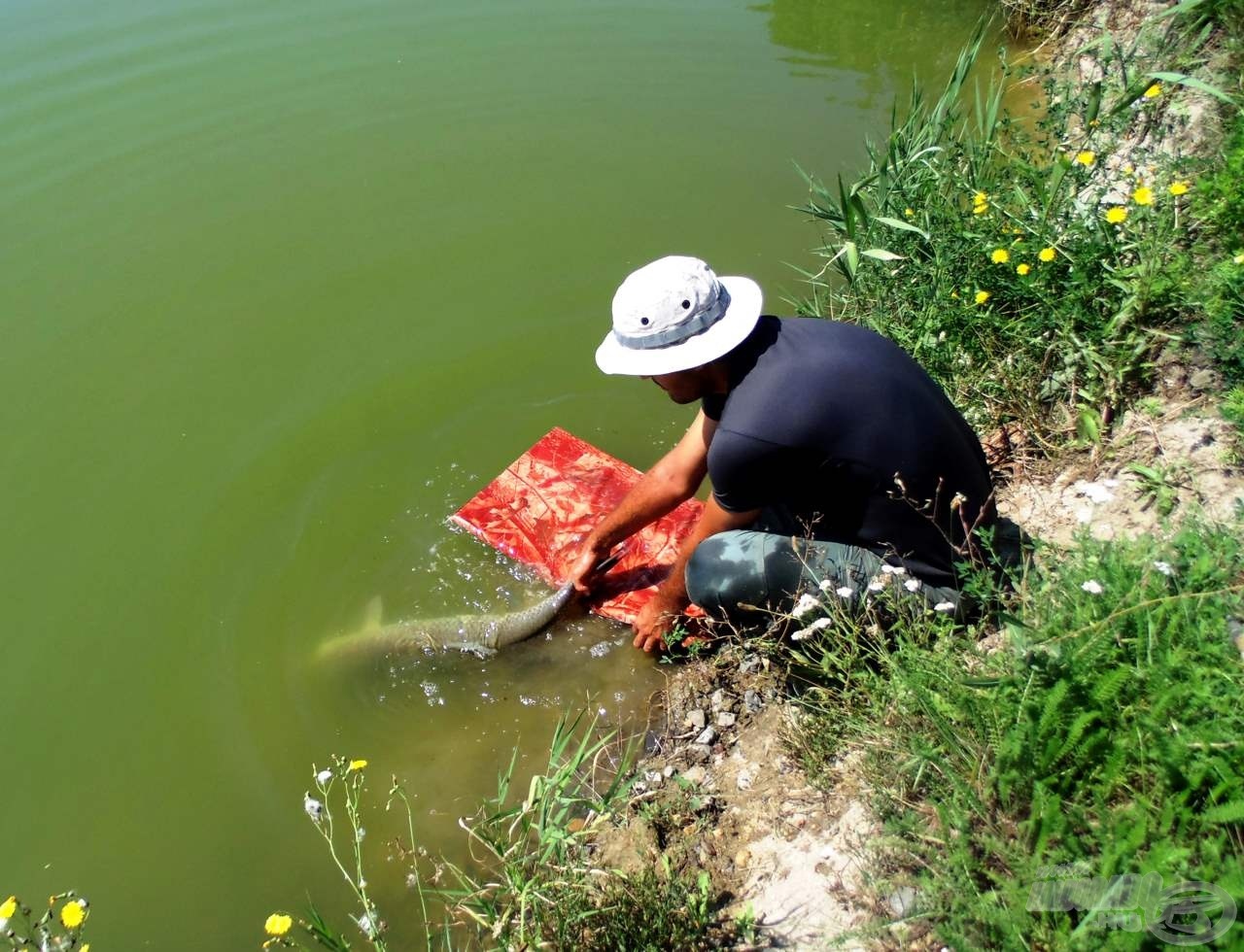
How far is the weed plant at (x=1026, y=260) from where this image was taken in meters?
3.00

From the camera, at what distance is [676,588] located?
2902mm

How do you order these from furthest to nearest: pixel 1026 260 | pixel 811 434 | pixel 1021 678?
pixel 1026 260, pixel 811 434, pixel 1021 678

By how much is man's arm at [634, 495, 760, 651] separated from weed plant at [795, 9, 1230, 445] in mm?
1243

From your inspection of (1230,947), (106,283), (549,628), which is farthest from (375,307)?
(1230,947)

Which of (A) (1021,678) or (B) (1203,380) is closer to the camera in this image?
(A) (1021,678)

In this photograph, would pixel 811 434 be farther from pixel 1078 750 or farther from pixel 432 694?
pixel 432 694

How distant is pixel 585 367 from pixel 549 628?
4.90ft

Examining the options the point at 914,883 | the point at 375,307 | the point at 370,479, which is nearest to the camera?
the point at 914,883

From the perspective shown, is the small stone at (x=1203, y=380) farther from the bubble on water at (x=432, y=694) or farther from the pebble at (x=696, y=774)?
the bubble on water at (x=432, y=694)

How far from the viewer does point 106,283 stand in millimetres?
4887

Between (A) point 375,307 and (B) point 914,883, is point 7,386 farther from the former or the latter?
(B) point 914,883

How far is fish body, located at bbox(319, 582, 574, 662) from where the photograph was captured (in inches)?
130

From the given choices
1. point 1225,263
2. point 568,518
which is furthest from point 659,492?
point 1225,263

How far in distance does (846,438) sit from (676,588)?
867mm
